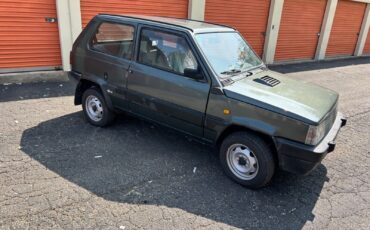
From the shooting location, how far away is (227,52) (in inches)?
164

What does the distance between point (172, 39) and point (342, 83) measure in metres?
7.75

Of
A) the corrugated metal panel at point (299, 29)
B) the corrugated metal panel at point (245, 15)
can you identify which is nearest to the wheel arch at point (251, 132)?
the corrugated metal panel at point (245, 15)

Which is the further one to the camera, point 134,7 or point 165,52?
point 134,7

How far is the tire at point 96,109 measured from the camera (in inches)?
191

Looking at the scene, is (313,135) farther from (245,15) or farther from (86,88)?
(245,15)

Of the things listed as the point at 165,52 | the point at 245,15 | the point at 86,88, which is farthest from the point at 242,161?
the point at 245,15

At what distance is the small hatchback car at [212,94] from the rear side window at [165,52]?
0.04ft

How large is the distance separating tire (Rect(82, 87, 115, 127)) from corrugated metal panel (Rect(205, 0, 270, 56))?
5536 millimetres

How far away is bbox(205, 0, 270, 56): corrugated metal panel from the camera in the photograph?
31.0 ft

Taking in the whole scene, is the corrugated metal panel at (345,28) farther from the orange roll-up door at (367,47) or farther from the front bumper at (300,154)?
the front bumper at (300,154)

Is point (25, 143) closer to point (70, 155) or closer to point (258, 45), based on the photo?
point (70, 155)

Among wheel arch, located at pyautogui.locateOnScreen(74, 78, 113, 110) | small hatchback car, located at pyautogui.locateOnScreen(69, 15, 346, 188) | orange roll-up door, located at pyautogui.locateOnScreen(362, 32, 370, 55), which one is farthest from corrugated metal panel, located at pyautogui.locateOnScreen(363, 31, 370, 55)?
wheel arch, located at pyautogui.locateOnScreen(74, 78, 113, 110)

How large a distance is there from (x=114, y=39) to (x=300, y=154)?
3096 millimetres

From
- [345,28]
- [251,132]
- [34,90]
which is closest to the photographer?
[251,132]
